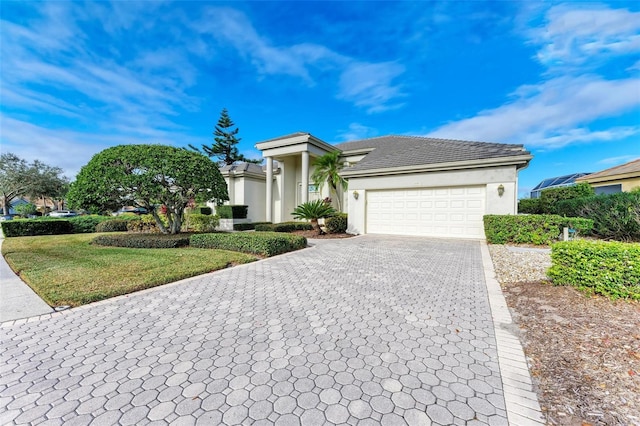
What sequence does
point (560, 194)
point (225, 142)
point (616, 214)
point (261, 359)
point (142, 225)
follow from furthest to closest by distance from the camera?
point (225, 142)
point (560, 194)
point (142, 225)
point (616, 214)
point (261, 359)

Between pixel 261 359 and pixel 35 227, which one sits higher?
pixel 35 227

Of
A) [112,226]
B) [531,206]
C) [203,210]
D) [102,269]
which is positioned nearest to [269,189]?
[203,210]

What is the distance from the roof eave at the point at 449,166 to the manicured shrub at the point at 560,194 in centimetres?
925

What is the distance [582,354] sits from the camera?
2.61 metres

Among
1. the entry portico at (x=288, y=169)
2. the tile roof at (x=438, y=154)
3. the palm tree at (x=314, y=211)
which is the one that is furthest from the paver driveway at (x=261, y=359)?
the entry portico at (x=288, y=169)

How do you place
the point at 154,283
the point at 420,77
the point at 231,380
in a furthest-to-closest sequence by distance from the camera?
1. the point at 420,77
2. the point at 154,283
3. the point at 231,380

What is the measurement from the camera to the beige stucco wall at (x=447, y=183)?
10445mm

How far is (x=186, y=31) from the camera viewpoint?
9969 mm

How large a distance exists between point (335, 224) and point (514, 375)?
427 inches

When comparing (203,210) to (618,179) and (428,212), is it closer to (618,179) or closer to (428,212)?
(428,212)

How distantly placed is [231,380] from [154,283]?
12.1 feet

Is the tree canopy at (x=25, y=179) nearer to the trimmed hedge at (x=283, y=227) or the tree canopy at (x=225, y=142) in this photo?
the tree canopy at (x=225, y=142)

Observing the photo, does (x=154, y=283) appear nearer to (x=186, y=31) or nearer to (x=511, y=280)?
(x=511, y=280)

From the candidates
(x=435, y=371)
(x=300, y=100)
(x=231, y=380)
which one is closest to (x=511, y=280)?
(x=435, y=371)
